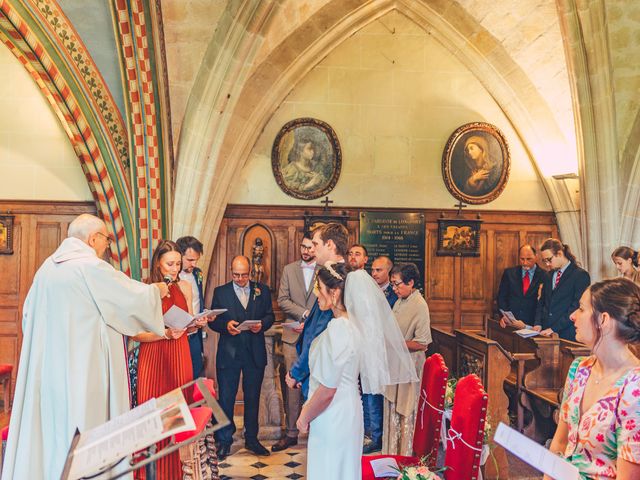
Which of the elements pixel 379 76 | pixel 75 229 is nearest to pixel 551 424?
pixel 75 229

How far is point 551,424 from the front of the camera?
5.70 m

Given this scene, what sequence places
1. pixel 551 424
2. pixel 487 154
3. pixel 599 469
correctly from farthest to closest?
pixel 487 154 < pixel 551 424 < pixel 599 469

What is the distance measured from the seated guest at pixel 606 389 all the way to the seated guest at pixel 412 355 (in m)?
2.43

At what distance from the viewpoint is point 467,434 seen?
3018 millimetres

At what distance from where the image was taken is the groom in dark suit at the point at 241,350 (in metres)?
5.77

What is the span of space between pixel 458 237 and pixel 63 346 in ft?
19.5

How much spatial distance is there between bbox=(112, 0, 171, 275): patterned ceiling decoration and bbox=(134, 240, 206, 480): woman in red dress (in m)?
3.06

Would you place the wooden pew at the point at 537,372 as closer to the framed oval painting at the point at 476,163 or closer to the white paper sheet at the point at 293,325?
the white paper sheet at the point at 293,325

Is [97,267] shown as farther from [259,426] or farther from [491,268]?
[491,268]

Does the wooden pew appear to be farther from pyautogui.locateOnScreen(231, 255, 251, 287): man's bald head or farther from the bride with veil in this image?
the bride with veil

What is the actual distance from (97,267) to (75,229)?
32 cm

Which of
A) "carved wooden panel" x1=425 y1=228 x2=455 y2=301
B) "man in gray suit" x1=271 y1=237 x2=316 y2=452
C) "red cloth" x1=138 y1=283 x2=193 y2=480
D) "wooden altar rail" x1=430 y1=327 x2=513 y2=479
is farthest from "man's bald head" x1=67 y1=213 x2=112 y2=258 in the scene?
"carved wooden panel" x1=425 y1=228 x2=455 y2=301

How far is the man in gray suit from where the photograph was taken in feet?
20.4

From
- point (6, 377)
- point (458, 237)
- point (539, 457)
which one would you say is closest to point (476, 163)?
point (458, 237)
